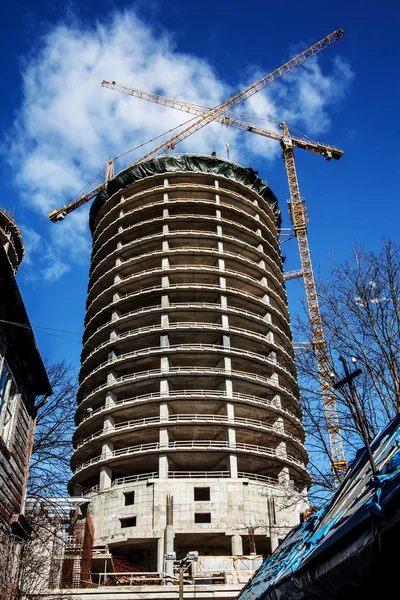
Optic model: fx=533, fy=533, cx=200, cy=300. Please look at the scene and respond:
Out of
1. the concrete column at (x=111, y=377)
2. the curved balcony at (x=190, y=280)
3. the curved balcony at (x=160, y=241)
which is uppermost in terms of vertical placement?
the curved balcony at (x=160, y=241)

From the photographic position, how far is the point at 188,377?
138 ft

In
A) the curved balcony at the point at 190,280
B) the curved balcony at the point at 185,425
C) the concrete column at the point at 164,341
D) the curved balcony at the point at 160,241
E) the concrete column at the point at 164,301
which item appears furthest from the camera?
the curved balcony at the point at 160,241

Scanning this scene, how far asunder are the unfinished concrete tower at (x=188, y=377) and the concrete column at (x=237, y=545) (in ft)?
0.40

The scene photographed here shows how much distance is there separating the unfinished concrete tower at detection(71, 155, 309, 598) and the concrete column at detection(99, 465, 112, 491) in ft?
0.25

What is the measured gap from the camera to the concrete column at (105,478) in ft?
129

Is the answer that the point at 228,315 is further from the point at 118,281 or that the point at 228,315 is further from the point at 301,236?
the point at 301,236

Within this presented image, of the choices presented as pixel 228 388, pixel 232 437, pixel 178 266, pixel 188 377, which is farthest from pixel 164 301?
pixel 232 437

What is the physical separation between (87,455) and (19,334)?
1344 inches

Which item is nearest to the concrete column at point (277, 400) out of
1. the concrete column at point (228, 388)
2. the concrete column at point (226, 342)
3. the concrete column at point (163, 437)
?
the concrete column at point (228, 388)

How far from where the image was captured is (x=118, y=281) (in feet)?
160

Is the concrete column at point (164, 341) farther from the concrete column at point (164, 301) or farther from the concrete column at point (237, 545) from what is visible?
the concrete column at point (237, 545)

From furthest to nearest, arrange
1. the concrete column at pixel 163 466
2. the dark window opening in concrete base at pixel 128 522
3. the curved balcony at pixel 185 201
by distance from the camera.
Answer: the curved balcony at pixel 185 201
the dark window opening in concrete base at pixel 128 522
the concrete column at pixel 163 466

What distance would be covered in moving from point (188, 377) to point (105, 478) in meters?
9.70

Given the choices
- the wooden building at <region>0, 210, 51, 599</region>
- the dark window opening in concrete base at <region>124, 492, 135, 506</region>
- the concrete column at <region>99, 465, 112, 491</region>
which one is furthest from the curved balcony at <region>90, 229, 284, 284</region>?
the wooden building at <region>0, 210, 51, 599</region>
